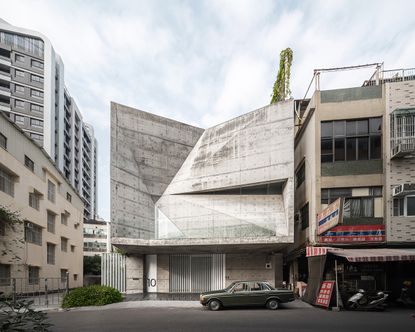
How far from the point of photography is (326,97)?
21.1 metres

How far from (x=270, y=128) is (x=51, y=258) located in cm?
2472

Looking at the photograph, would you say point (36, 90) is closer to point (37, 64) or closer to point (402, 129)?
point (37, 64)

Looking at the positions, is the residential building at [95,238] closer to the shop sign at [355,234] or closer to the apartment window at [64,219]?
the apartment window at [64,219]

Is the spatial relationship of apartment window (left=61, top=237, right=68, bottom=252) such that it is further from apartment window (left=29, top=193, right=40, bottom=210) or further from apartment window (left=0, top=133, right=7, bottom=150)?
apartment window (left=0, top=133, right=7, bottom=150)

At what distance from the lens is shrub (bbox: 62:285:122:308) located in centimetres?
1750

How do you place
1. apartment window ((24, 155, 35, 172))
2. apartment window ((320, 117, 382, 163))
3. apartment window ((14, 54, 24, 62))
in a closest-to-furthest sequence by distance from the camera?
apartment window ((320, 117, 382, 163)), apartment window ((24, 155, 35, 172)), apartment window ((14, 54, 24, 62))

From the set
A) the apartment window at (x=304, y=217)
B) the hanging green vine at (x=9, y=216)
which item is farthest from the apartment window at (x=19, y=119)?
the apartment window at (x=304, y=217)

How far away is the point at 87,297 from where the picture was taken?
17.9m

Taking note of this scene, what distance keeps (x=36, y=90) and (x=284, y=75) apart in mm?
52231

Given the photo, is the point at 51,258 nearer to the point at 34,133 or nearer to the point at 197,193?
the point at 197,193

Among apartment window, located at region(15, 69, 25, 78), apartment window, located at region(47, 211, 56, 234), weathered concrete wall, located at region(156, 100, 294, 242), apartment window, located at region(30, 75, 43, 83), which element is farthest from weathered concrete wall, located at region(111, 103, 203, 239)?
apartment window, located at region(30, 75, 43, 83)

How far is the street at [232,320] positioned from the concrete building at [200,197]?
5337mm

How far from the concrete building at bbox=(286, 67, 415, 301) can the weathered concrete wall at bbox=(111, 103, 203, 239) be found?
9204 millimetres

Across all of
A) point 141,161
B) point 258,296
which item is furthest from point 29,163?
point 258,296
